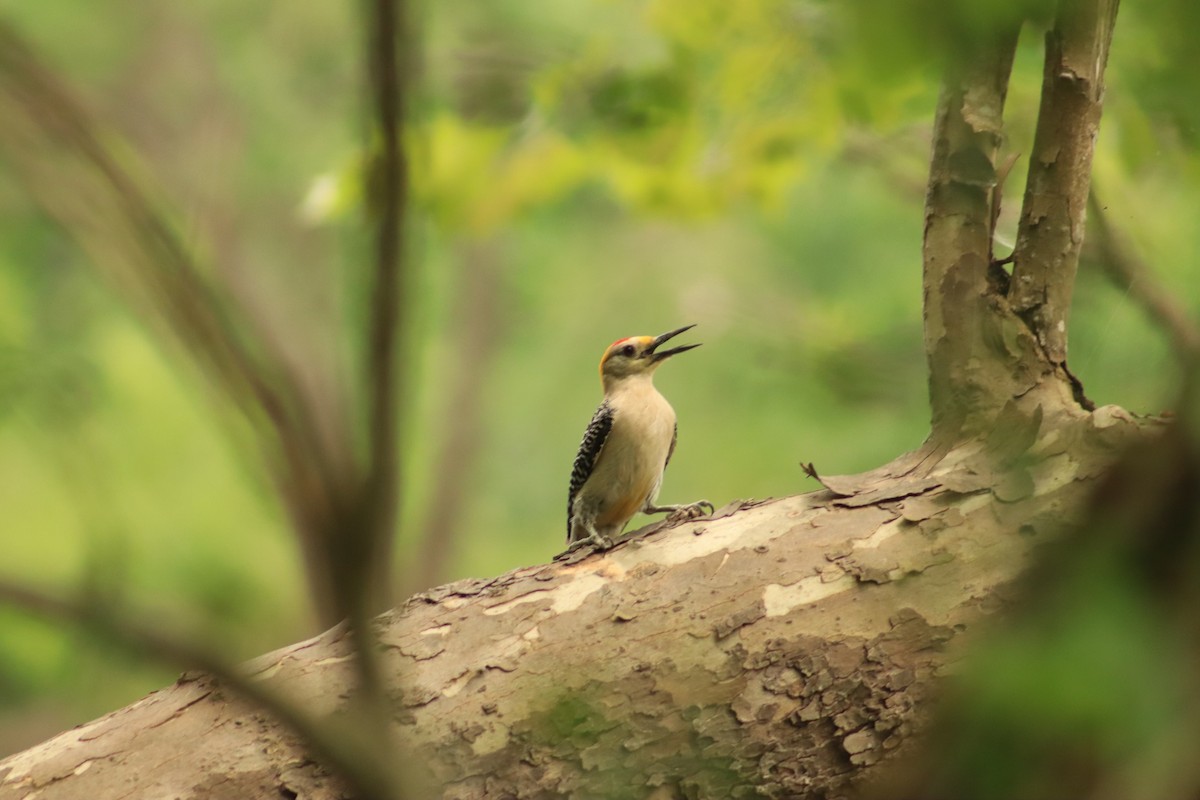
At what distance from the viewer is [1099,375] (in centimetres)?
314

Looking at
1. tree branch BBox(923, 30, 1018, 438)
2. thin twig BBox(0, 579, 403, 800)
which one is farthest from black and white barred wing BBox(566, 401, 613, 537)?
thin twig BBox(0, 579, 403, 800)

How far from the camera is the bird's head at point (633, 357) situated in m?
6.04

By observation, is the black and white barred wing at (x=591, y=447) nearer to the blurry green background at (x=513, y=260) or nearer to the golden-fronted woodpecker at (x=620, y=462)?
the golden-fronted woodpecker at (x=620, y=462)

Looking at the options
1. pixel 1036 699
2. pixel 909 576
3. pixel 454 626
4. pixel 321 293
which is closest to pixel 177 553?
pixel 321 293

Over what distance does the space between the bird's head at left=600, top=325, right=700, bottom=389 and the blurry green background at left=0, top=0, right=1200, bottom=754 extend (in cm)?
68

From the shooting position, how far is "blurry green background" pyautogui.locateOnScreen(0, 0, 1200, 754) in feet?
12.3

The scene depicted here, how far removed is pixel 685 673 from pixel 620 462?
244cm

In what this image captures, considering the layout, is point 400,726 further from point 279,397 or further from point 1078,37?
point 1078,37

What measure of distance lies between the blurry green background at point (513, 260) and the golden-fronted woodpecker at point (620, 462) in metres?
0.96

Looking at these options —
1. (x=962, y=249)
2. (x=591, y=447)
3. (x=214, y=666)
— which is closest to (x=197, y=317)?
(x=214, y=666)

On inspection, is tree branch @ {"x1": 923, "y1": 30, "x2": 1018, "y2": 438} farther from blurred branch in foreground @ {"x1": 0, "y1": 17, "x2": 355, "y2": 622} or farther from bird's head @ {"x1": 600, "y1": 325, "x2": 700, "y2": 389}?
bird's head @ {"x1": 600, "y1": 325, "x2": 700, "y2": 389}

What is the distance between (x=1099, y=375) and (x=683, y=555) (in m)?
1.27

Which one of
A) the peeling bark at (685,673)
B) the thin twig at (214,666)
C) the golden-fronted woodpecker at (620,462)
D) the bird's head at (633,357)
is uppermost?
the bird's head at (633,357)

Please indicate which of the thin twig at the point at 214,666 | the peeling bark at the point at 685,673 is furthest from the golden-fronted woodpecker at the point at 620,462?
the thin twig at the point at 214,666
